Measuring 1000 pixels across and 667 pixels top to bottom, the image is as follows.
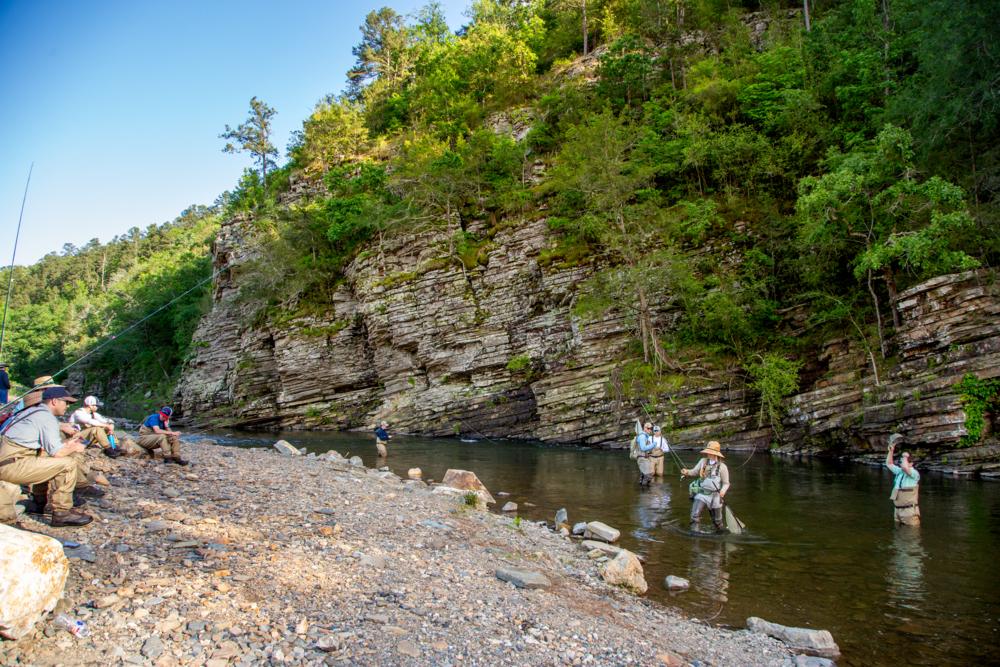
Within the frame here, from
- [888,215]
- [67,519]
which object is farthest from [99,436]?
[888,215]

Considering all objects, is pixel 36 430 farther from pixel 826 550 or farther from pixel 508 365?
pixel 508 365

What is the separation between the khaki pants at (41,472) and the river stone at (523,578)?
5.12m

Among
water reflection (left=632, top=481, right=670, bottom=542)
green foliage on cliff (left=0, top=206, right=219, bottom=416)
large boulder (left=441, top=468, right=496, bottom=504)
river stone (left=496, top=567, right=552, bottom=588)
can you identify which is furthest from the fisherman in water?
green foliage on cliff (left=0, top=206, right=219, bottom=416)

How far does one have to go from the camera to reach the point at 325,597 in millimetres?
5367

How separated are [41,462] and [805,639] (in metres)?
8.72

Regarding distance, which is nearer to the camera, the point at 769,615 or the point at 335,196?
the point at 769,615

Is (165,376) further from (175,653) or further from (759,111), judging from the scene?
(175,653)

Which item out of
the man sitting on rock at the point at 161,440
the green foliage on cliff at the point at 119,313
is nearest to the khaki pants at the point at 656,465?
the man sitting on rock at the point at 161,440

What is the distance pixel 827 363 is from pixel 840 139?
11.4 meters

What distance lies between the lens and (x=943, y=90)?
62.8 feet

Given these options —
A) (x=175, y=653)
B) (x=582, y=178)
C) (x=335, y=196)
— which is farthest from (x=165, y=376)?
(x=175, y=653)

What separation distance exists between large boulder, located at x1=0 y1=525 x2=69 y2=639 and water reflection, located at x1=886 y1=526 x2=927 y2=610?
9293mm

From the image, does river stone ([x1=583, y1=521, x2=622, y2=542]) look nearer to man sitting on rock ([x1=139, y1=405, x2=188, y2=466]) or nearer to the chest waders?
the chest waders

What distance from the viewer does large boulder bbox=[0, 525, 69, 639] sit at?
3.61m
